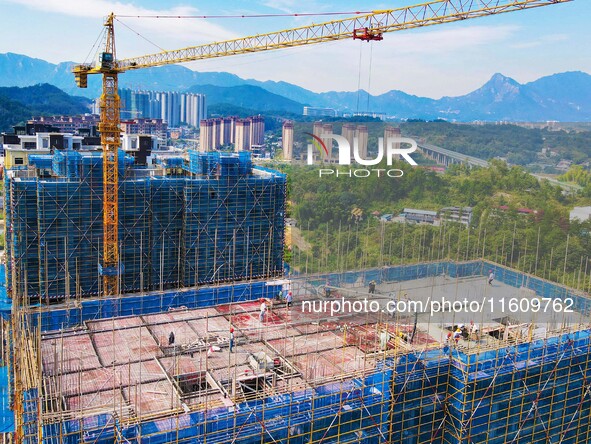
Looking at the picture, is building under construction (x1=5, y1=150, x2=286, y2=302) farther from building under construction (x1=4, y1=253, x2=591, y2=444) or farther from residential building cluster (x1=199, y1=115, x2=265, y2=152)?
residential building cluster (x1=199, y1=115, x2=265, y2=152)

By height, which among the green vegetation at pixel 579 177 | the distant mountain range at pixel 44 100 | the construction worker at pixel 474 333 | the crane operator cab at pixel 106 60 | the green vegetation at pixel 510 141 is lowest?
the construction worker at pixel 474 333

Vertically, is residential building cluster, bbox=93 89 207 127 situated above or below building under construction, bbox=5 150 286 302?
above

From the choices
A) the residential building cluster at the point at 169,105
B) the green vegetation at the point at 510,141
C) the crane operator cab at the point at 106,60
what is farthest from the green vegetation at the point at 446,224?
the residential building cluster at the point at 169,105

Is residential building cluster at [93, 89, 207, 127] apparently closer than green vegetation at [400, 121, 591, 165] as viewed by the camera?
No

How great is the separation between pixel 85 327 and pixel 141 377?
10.3 feet

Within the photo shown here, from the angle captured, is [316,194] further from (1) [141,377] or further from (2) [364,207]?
(1) [141,377]

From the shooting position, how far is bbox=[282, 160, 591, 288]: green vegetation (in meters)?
31.8

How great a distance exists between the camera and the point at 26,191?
19.6m

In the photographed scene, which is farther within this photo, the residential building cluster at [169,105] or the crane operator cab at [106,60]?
the residential building cluster at [169,105]

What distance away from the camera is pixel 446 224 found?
1339 inches

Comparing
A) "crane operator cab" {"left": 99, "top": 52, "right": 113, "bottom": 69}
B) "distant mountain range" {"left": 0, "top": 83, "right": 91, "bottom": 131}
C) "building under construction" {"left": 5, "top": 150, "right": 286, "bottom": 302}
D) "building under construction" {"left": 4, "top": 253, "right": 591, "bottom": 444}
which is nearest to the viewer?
"building under construction" {"left": 4, "top": 253, "right": 591, "bottom": 444}

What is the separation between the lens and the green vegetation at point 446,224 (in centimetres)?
3183

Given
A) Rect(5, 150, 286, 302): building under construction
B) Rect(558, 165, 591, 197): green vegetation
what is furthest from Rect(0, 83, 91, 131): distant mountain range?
Rect(558, 165, 591, 197): green vegetation

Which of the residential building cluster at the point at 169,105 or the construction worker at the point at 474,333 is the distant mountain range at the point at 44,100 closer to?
the residential building cluster at the point at 169,105
